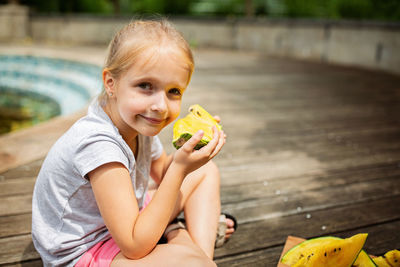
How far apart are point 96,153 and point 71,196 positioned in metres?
0.23

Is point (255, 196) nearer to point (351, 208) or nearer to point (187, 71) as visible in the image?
point (351, 208)

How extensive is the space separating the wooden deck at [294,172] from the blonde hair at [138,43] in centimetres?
94

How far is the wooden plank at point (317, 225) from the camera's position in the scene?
69.6 inches

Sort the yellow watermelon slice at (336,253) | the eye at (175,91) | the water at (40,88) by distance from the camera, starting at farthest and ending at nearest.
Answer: the water at (40,88), the yellow watermelon slice at (336,253), the eye at (175,91)

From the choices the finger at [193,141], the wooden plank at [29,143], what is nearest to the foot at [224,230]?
the finger at [193,141]

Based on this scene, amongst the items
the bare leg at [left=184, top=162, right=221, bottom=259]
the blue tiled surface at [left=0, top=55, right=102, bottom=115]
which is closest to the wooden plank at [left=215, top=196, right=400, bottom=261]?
the bare leg at [left=184, top=162, right=221, bottom=259]

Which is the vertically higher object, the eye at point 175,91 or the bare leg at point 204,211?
the eye at point 175,91

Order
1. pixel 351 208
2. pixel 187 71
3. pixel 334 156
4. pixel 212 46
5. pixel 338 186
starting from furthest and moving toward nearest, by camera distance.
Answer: pixel 212 46 → pixel 334 156 → pixel 338 186 → pixel 351 208 → pixel 187 71

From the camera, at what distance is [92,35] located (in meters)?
13.8

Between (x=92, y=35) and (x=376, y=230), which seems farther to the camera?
(x=92, y=35)

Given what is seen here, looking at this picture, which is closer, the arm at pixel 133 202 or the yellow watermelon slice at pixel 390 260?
the arm at pixel 133 202

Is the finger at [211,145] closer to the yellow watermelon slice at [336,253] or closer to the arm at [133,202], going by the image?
the arm at [133,202]

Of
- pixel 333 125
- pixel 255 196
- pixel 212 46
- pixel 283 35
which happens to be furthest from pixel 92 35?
pixel 255 196

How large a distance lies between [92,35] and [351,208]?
13.4 m
